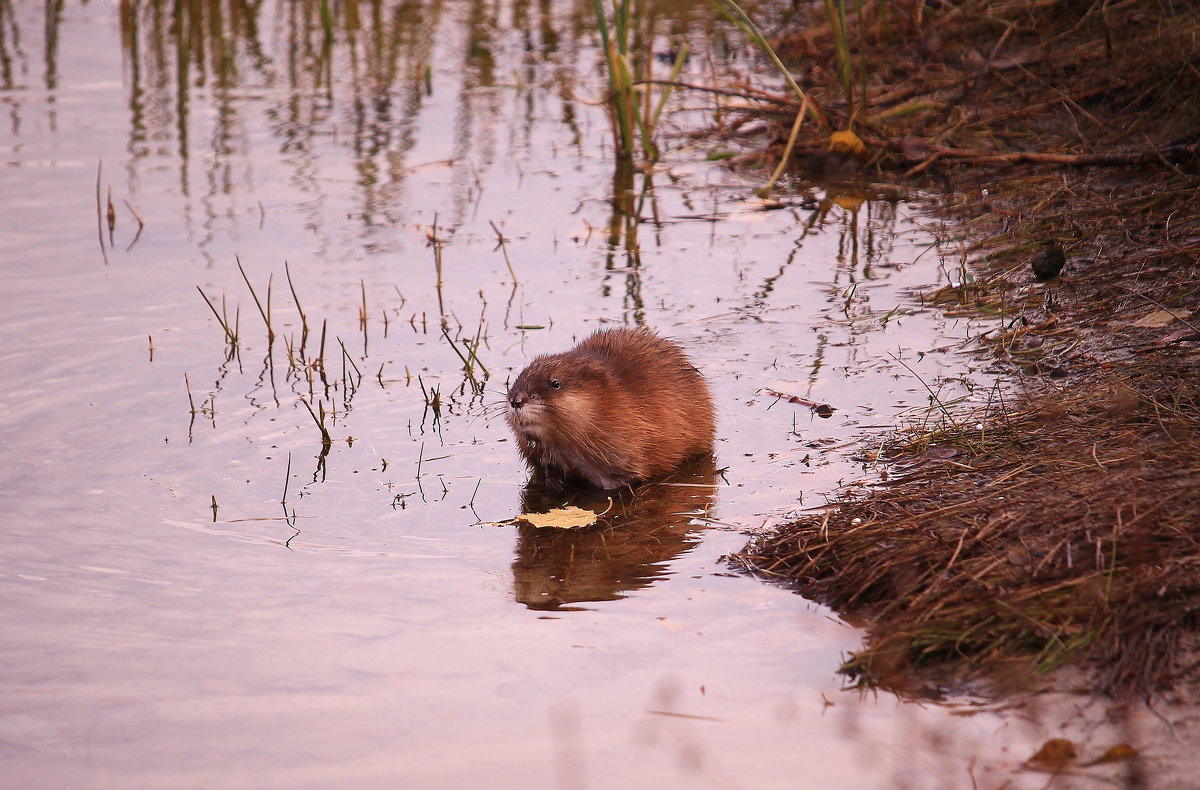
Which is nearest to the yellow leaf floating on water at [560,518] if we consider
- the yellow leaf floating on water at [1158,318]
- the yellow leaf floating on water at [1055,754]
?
the yellow leaf floating on water at [1055,754]

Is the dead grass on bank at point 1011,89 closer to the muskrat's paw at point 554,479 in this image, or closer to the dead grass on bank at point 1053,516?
the dead grass on bank at point 1053,516

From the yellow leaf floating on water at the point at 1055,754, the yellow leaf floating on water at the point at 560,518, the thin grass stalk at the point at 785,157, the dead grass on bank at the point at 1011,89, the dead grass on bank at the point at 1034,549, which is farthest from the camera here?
the thin grass stalk at the point at 785,157

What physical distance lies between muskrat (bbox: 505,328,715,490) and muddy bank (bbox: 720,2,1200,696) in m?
0.97

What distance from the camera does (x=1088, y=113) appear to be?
27.9 feet

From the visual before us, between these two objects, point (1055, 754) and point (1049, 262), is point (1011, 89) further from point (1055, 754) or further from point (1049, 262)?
point (1055, 754)

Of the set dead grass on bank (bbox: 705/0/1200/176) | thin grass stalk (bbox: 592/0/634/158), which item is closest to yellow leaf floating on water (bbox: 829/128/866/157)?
dead grass on bank (bbox: 705/0/1200/176)

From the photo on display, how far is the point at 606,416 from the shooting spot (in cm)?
550

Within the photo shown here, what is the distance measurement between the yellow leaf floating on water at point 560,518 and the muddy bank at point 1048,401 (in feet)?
2.68

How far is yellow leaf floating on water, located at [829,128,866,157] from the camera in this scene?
8953mm

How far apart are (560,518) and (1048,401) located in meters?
2.03

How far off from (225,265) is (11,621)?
3786 mm

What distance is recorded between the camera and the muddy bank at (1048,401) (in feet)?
11.9

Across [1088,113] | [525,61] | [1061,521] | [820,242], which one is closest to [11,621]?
[1061,521]

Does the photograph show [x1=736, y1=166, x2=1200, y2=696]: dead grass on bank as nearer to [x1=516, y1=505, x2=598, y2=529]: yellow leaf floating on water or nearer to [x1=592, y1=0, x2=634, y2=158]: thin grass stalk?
[x1=516, y1=505, x2=598, y2=529]: yellow leaf floating on water
